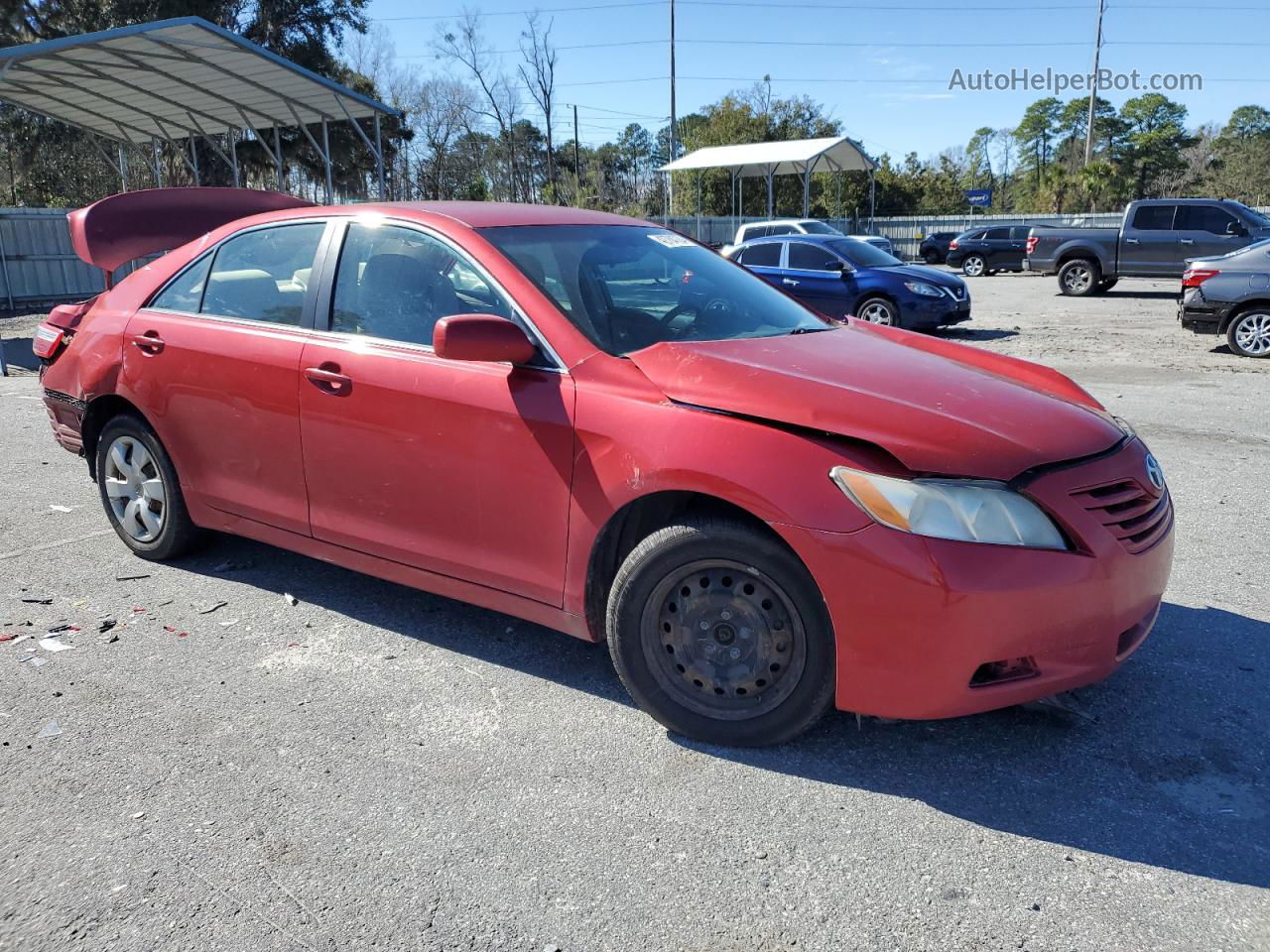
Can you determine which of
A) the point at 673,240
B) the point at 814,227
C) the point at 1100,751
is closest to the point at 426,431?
the point at 673,240

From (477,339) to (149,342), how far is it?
2.13m

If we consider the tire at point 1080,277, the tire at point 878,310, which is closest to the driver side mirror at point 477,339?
the tire at point 878,310

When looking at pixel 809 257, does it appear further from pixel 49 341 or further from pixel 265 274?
pixel 265 274

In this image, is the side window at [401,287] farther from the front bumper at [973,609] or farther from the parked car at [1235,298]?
the parked car at [1235,298]

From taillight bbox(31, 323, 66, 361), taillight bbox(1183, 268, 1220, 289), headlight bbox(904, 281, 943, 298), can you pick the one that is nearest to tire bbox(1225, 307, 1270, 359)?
taillight bbox(1183, 268, 1220, 289)

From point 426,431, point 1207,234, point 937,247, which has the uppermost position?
point 1207,234

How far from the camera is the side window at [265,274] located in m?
4.01

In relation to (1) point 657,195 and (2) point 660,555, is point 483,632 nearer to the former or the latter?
(2) point 660,555

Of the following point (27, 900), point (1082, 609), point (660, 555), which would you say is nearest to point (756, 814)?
point (660, 555)

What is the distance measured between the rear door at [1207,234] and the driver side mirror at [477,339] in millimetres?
20521

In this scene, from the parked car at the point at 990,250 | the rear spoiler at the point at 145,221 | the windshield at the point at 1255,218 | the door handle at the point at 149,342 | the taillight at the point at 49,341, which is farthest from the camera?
the parked car at the point at 990,250

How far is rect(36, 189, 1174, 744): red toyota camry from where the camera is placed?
269 cm

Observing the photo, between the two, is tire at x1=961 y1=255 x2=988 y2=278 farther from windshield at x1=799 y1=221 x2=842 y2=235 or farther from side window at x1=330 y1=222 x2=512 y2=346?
side window at x1=330 y1=222 x2=512 y2=346

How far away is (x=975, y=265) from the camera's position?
31906 millimetres
